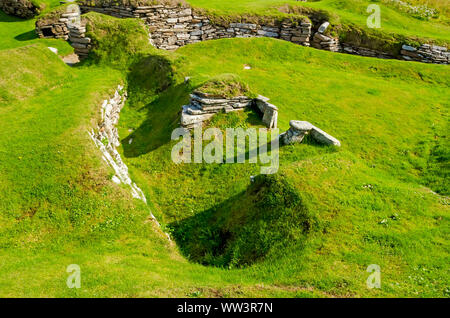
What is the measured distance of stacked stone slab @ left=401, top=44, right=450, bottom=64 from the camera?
3152cm

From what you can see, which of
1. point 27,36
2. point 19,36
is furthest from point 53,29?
point 19,36

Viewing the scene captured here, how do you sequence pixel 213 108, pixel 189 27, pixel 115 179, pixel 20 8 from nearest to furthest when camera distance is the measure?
1. pixel 115 179
2. pixel 213 108
3. pixel 189 27
4. pixel 20 8

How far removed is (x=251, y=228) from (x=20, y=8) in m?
41.3

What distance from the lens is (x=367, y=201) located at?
13070mm

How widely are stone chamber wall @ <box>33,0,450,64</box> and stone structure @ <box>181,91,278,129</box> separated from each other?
17507 mm

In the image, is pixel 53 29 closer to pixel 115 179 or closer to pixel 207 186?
pixel 115 179

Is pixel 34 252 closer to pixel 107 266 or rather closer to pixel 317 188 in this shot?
pixel 107 266

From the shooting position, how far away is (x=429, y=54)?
104 ft

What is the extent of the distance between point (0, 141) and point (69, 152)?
444 cm

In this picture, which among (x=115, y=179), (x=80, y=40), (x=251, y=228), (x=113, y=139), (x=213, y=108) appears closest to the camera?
(x=251, y=228)

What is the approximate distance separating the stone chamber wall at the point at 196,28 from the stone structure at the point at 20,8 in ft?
19.5

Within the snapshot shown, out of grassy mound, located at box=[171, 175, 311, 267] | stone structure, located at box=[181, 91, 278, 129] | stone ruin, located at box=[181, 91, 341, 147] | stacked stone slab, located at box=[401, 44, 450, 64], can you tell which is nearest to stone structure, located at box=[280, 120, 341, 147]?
stone ruin, located at box=[181, 91, 341, 147]
